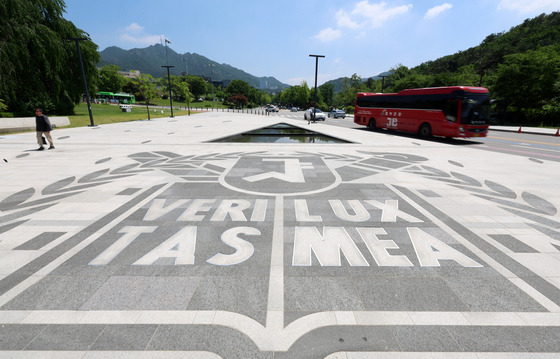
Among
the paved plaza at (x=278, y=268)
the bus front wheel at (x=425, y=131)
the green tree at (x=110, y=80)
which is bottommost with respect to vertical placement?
the paved plaza at (x=278, y=268)

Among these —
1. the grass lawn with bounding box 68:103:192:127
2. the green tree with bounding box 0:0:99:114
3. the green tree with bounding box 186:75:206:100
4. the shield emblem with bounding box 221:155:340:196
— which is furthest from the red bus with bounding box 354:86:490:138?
the green tree with bounding box 186:75:206:100

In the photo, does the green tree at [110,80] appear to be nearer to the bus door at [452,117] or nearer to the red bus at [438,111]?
the red bus at [438,111]

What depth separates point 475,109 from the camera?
16.0 m

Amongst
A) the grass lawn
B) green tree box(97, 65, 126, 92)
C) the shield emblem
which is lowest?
the shield emblem

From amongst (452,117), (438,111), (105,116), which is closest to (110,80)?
(105,116)

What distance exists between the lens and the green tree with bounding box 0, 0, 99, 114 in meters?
23.6

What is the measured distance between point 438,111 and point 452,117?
1.12 metres

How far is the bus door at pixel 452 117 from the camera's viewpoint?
1613cm

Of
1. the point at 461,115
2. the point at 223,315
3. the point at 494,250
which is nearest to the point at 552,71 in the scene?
the point at 461,115

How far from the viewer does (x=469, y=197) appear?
6.80 m

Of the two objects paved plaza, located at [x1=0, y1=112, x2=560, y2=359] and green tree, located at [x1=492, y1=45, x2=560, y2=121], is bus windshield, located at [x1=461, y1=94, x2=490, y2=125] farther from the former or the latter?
green tree, located at [x1=492, y1=45, x2=560, y2=121]

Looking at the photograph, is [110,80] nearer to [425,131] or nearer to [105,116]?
[105,116]

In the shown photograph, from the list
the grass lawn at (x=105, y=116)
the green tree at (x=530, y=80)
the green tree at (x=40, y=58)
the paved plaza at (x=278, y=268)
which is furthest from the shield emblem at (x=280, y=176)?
the green tree at (x=530, y=80)

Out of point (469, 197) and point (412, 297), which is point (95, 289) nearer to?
point (412, 297)
